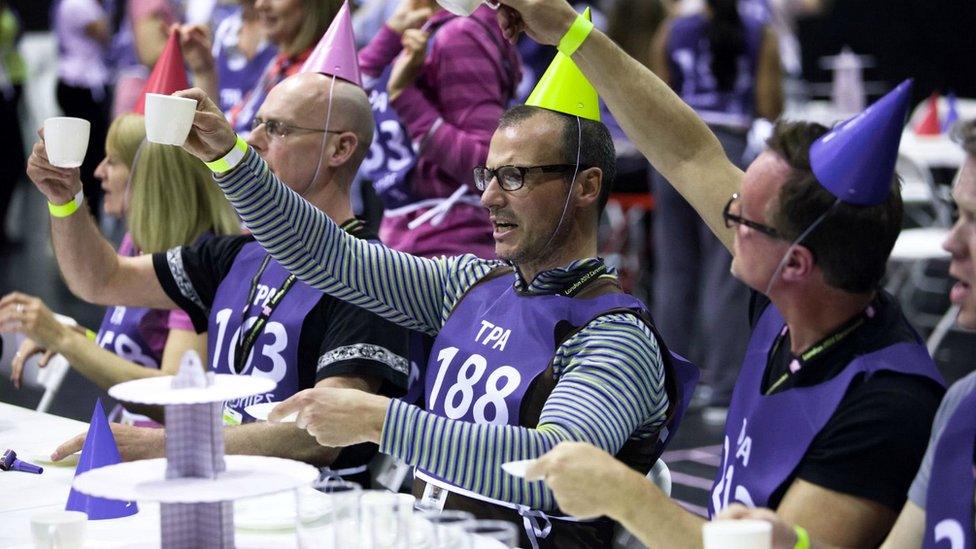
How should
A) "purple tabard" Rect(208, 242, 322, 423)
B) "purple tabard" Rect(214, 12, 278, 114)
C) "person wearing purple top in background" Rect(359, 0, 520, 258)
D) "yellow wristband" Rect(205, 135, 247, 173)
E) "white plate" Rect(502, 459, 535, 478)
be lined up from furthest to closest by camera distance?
"purple tabard" Rect(214, 12, 278, 114), "person wearing purple top in background" Rect(359, 0, 520, 258), "purple tabard" Rect(208, 242, 322, 423), "yellow wristband" Rect(205, 135, 247, 173), "white plate" Rect(502, 459, 535, 478)

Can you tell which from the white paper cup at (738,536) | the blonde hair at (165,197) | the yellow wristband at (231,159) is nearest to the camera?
the white paper cup at (738,536)

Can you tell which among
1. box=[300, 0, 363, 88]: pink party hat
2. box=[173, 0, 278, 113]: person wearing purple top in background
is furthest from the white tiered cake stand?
box=[173, 0, 278, 113]: person wearing purple top in background

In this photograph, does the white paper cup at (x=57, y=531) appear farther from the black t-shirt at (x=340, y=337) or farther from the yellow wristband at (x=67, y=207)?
the yellow wristband at (x=67, y=207)

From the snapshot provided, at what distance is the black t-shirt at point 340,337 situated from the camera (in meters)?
2.84

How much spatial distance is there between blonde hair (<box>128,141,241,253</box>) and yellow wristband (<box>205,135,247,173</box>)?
40.5 inches

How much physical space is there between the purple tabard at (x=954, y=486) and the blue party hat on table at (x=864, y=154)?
14.1 inches

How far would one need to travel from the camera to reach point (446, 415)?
2604mm

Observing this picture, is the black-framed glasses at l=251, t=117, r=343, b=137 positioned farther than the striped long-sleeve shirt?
Yes

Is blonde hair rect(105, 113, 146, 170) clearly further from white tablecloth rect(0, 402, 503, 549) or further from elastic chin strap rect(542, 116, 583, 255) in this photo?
elastic chin strap rect(542, 116, 583, 255)

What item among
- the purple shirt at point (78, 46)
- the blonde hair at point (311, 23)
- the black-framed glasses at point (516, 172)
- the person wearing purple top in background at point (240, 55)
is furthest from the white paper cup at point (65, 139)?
the purple shirt at point (78, 46)

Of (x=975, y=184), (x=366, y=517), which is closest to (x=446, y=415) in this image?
(x=366, y=517)

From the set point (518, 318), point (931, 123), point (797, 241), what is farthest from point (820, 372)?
point (931, 123)

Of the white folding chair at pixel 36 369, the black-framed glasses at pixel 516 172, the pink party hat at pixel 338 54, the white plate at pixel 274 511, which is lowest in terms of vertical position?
the white folding chair at pixel 36 369

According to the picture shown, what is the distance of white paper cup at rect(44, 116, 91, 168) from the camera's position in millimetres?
2686
